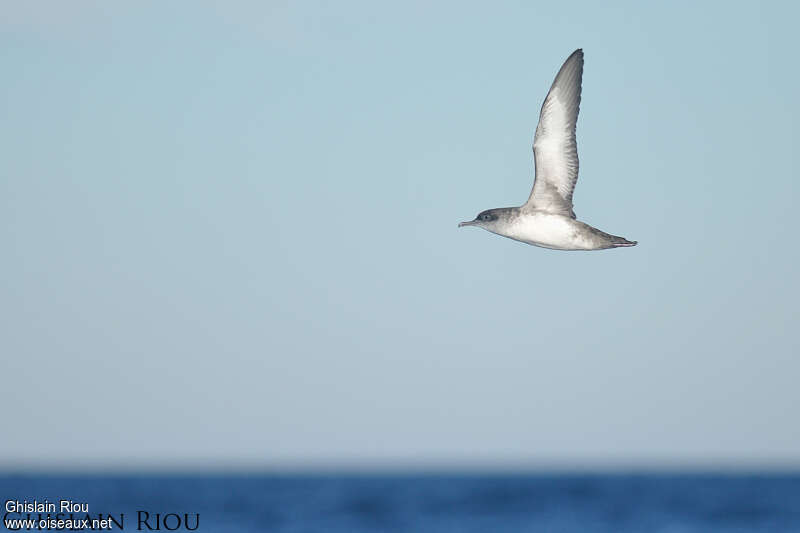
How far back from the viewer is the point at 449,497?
286 ft

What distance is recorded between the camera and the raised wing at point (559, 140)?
1798 centimetres

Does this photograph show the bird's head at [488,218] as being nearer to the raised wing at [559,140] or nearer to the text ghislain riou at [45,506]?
the raised wing at [559,140]

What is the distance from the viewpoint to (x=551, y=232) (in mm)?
17266

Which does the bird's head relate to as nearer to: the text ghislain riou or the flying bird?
the flying bird

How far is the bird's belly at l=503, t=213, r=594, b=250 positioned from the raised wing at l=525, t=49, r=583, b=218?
53cm

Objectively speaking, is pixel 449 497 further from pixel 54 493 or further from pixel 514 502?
pixel 54 493

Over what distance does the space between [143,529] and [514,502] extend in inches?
1165

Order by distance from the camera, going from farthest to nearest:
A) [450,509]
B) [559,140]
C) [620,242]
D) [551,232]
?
[450,509] < [559,140] < [551,232] < [620,242]

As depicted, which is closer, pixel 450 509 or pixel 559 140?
pixel 559 140

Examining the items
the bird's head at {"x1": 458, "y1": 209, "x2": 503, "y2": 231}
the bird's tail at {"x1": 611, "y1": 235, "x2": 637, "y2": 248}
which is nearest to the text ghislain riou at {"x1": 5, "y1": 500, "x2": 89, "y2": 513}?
the bird's head at {"x1": 458, "y1": 209, "x2": 503, "y2": 231}

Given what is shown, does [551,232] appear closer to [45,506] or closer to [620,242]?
[620,242]

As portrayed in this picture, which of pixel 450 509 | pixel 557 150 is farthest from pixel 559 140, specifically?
pixel 450 509

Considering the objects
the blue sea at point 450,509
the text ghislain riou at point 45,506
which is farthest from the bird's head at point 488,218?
the text ghislain riou at point 45,506

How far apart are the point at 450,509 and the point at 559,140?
57.9 meters
